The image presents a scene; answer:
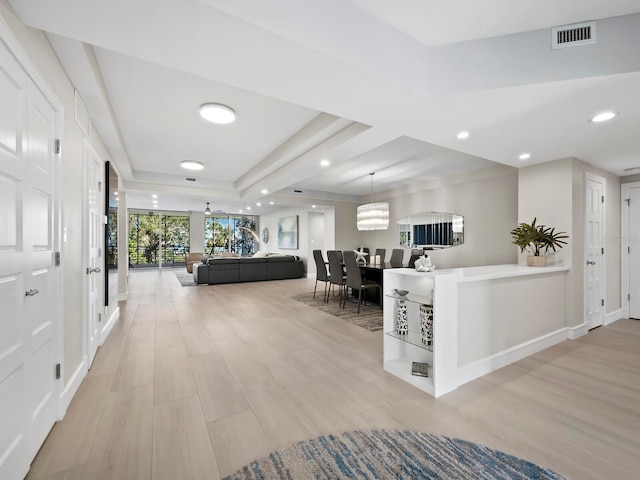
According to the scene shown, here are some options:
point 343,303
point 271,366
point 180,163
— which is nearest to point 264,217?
point 180,163

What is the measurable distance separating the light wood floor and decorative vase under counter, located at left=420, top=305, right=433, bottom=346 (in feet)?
1.33

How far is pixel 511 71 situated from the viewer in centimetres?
190

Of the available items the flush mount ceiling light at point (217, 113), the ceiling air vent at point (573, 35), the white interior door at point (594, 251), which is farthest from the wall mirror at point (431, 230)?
the flush mount ceiling light at point (217, 113)

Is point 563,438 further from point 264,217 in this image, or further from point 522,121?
point 264,217

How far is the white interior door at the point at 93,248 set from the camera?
101 inches

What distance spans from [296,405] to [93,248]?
8.22 ft

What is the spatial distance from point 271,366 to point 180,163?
4266 millimetres

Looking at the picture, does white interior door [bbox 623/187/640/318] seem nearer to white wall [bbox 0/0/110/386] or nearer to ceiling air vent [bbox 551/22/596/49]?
ceiling air vent [bbox 551/22/596/49]

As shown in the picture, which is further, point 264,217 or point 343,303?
point 264,217

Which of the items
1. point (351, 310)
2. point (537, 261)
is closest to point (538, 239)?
point (537, 261)

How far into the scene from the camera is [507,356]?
2705mm

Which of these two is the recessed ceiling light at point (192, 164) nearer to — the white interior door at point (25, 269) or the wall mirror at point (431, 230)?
the white interior door at point (25, 269)

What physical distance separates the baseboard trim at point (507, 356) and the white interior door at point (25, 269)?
2.77 meters

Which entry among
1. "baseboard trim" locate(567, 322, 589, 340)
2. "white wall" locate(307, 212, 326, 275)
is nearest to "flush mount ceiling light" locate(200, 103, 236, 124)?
"baseboard trim" locate(567, 322, 589, 340)
